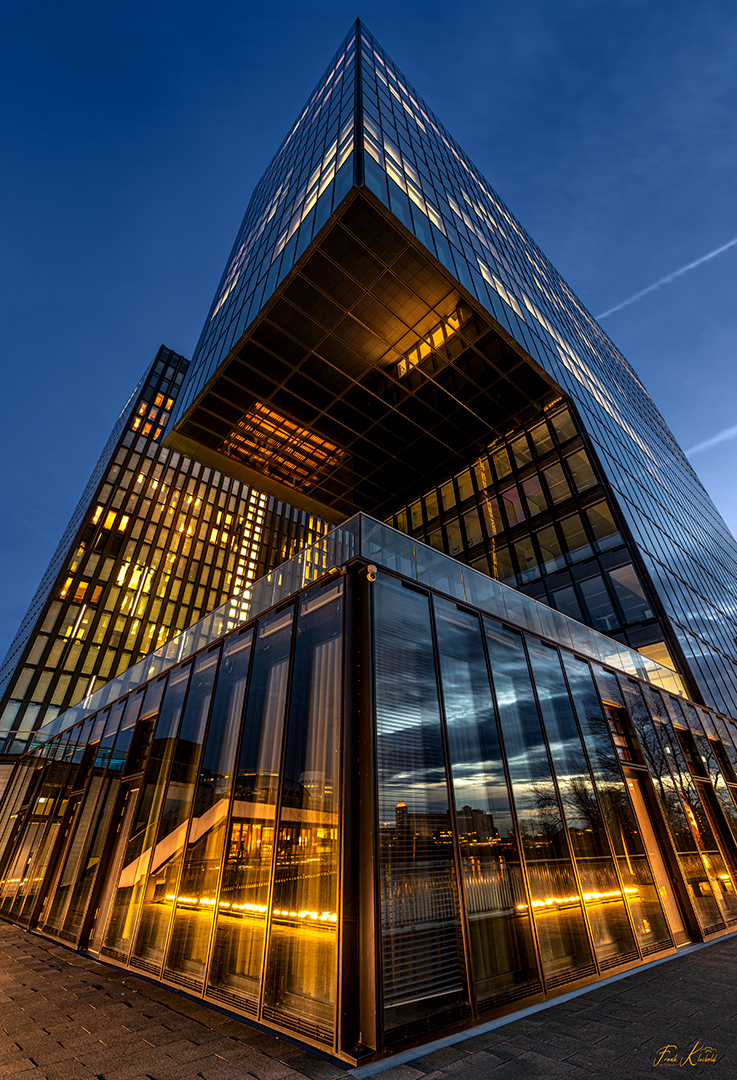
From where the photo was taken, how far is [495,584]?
10.6 metres

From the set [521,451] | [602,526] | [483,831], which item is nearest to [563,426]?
[521,451]

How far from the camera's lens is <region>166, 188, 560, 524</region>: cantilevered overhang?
57.9ft

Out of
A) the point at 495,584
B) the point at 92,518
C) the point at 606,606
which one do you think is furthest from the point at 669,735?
the point at 92,518

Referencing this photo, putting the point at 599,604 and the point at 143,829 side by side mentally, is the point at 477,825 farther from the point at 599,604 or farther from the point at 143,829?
the point at 599,604

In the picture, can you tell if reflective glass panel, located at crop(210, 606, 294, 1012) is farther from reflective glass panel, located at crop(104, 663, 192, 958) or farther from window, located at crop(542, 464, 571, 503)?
window, located at crop(542, 464, 571, 503)

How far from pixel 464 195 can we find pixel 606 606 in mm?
22425

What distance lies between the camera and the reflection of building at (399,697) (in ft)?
20.6

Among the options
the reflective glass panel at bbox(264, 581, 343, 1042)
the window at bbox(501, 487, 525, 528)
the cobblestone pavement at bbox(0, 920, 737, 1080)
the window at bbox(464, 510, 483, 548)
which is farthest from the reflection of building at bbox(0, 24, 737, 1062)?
the cobblestone pavement at bbox(0, 920, 737, 1080)

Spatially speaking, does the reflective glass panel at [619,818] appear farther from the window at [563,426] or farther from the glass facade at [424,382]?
the window at [563,426]

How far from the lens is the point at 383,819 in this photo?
6.15 meters
